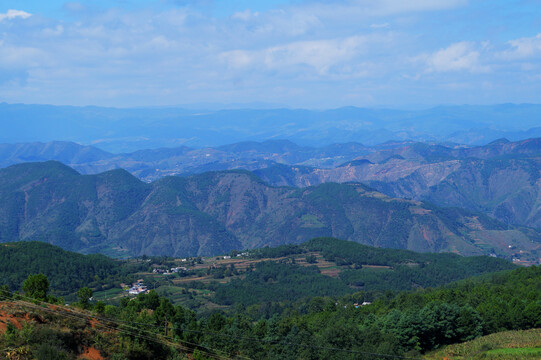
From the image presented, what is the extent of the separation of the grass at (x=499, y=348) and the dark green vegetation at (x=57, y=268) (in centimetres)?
8017

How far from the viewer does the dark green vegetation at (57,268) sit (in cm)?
9994

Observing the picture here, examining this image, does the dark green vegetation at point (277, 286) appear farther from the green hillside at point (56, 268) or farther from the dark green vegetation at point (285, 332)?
the dark green vegetation at point (285, 332)

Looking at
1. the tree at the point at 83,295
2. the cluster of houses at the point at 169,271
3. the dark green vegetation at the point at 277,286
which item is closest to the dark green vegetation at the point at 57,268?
the cluster of houses at the point at 169,271

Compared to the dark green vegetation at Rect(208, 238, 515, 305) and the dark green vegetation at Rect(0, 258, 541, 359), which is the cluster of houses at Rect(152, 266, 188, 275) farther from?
the dark green vegetation at Rect(0, 258, 541, 359)

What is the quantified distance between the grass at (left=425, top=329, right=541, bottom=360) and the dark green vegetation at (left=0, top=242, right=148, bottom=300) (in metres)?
80.2

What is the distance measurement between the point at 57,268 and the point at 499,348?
94.4m

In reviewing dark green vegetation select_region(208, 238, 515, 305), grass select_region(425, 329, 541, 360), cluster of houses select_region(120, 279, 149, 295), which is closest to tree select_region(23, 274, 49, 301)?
grass select_region(425, 329, 541, 360)

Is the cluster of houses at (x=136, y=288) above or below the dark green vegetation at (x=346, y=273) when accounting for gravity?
above

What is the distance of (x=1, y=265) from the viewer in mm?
99500

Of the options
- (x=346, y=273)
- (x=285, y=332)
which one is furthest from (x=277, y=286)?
(x=285, y=332)

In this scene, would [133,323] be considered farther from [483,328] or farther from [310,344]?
[483,328]

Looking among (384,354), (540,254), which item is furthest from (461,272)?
(384,354)

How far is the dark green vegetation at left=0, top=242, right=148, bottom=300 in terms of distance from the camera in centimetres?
9994

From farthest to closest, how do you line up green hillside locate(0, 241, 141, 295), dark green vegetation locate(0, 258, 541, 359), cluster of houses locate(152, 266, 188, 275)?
cluster of houses locate(152, 266, 188, 275), green hillside locate(0, 241, 141, 295), dark green vegetation locate(0, 258, 541, 359)
